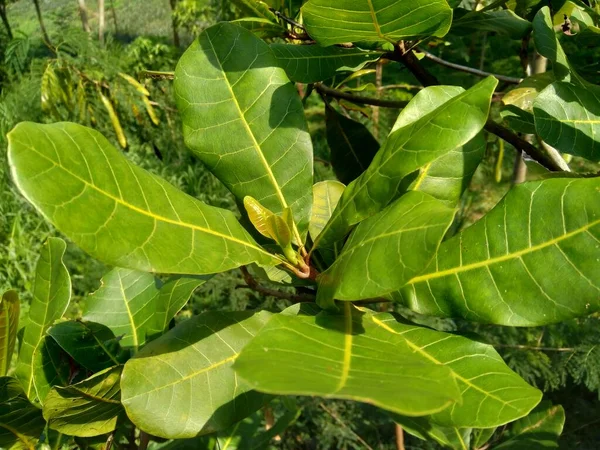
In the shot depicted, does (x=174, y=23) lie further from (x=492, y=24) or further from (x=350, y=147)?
(x=492, y=24)

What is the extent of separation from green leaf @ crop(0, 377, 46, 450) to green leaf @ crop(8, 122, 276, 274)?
301mm

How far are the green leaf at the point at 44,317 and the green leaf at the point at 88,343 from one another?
0.03 meters

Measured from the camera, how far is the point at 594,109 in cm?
69

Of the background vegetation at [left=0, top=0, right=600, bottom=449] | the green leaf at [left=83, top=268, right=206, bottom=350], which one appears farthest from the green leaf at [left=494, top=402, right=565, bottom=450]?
the green leaf at [left=83, top=268, right=206, bottom=350]

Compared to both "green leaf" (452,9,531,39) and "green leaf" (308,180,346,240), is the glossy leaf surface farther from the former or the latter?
"green leaf" (452,9,531,39)

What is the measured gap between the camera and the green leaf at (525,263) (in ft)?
1.70

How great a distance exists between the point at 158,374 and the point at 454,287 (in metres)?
0.28

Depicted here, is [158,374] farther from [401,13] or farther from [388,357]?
[401,13]

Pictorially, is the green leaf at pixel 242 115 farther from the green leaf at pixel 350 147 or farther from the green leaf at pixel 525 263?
the green leaf at pixel 350 147

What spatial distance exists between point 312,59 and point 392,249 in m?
0.37

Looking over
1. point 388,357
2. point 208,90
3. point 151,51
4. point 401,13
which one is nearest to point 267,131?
point 208,90

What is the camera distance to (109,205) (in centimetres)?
48

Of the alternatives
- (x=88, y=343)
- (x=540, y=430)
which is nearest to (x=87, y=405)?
(x=88, y=343)

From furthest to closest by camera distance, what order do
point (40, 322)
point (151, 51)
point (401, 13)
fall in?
point (151, 51) < point (40, 322) < point (401, 13)
